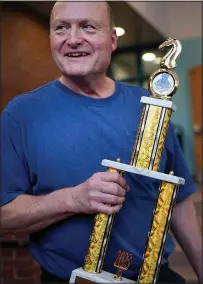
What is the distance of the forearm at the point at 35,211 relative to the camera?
21.5 inches

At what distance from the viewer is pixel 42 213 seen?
56 cm

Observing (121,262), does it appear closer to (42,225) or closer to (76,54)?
(42,225)

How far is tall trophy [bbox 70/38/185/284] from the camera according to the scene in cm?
50

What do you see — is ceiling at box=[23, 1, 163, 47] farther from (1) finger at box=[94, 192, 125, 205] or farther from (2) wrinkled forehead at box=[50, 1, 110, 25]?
(1) finger at box=[94, 192, 125, 205]

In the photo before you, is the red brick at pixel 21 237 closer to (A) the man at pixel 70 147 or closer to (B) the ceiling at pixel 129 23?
(A) the man at pixel 70 147

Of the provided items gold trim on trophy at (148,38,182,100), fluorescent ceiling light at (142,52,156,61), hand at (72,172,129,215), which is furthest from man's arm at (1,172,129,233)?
fluorescent ceiling light at (142,52,156,61)

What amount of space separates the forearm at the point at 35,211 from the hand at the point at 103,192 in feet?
0.11

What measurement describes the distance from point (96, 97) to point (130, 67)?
9cm

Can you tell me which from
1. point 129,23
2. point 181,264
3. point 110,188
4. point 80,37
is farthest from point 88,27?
point 181,264

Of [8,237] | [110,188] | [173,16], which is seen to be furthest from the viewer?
[173,16]

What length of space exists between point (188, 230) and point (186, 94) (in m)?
0.25

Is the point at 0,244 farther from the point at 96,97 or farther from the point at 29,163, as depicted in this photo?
the point at 96,97

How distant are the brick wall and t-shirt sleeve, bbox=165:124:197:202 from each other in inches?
8.4

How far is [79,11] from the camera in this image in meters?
0.56
